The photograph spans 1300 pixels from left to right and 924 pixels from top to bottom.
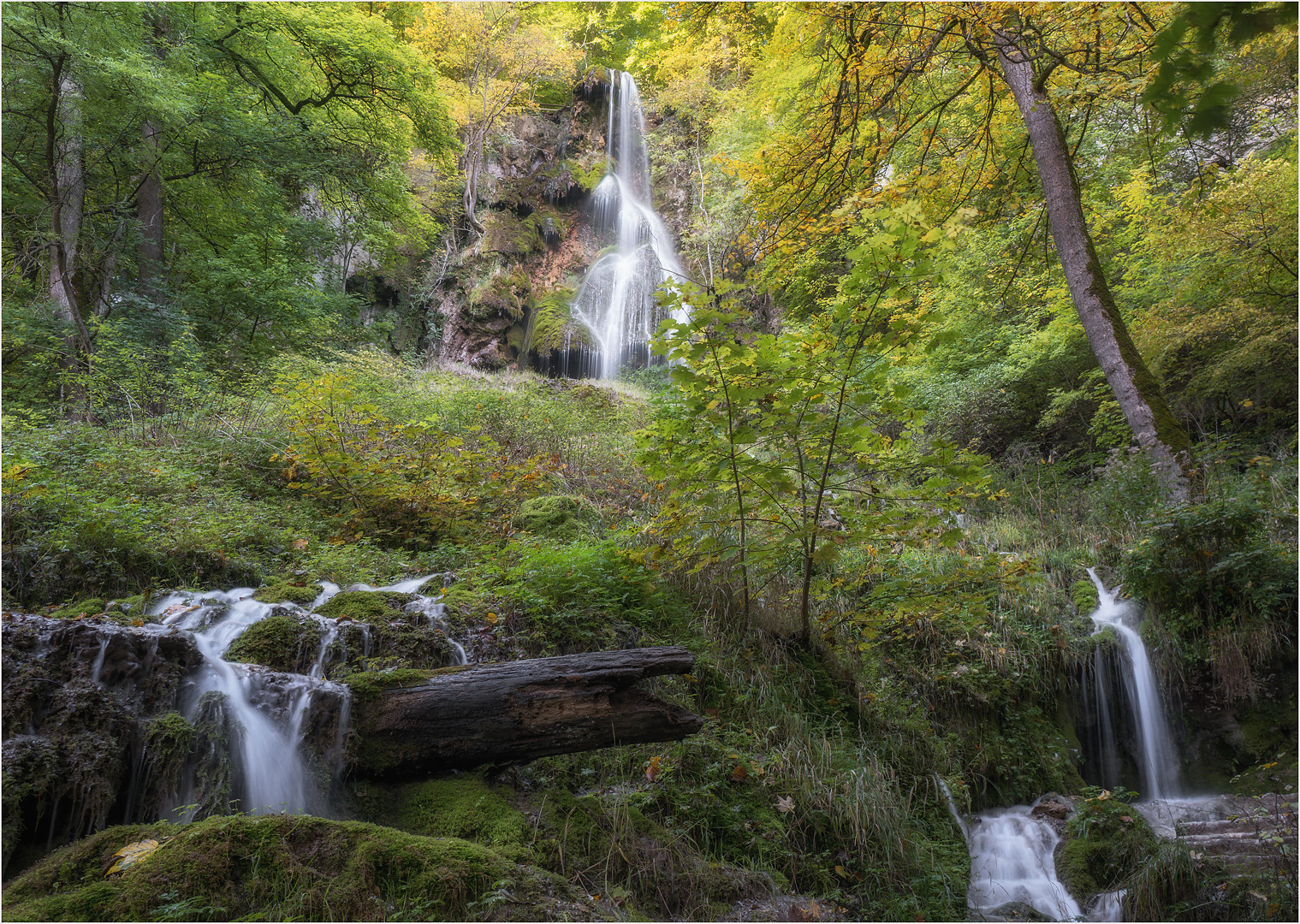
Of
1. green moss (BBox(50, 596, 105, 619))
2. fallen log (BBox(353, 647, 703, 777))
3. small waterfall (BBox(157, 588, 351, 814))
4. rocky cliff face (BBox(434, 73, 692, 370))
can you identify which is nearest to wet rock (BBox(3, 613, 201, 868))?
small waterfall (BBox(157, 588, 351, 814))

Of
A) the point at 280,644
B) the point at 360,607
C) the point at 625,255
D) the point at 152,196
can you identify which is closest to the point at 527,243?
the point at 625,255

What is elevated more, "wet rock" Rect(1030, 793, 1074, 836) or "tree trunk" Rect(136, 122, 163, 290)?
"tree trunk" Rect(136, 122, 163, 290)

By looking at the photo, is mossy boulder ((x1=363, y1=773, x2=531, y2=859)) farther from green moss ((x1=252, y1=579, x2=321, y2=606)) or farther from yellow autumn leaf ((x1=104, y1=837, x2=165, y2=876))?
green moss ((x1=252, y1=579, x2=321, y2=606))

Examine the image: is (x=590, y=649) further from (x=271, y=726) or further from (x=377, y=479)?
(x=377, y=479)

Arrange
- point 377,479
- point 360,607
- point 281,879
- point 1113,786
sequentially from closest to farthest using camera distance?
point 281,879 < point 360,607 < point 1113,786 < point 377,479

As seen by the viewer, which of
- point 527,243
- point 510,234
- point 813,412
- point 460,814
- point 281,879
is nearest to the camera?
point 281,879

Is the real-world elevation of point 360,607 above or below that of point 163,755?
above

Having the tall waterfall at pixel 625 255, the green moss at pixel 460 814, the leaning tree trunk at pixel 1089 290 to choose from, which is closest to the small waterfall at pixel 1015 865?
the green moss at pixel 460 814

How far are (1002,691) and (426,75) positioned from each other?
44.1ft

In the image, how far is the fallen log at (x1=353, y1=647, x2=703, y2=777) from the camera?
2.82 m

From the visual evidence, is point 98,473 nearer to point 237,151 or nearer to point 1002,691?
point 237,151

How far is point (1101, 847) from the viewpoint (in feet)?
12.3

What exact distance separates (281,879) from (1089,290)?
23.8 ft

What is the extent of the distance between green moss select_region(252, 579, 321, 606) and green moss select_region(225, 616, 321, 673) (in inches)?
20.7
